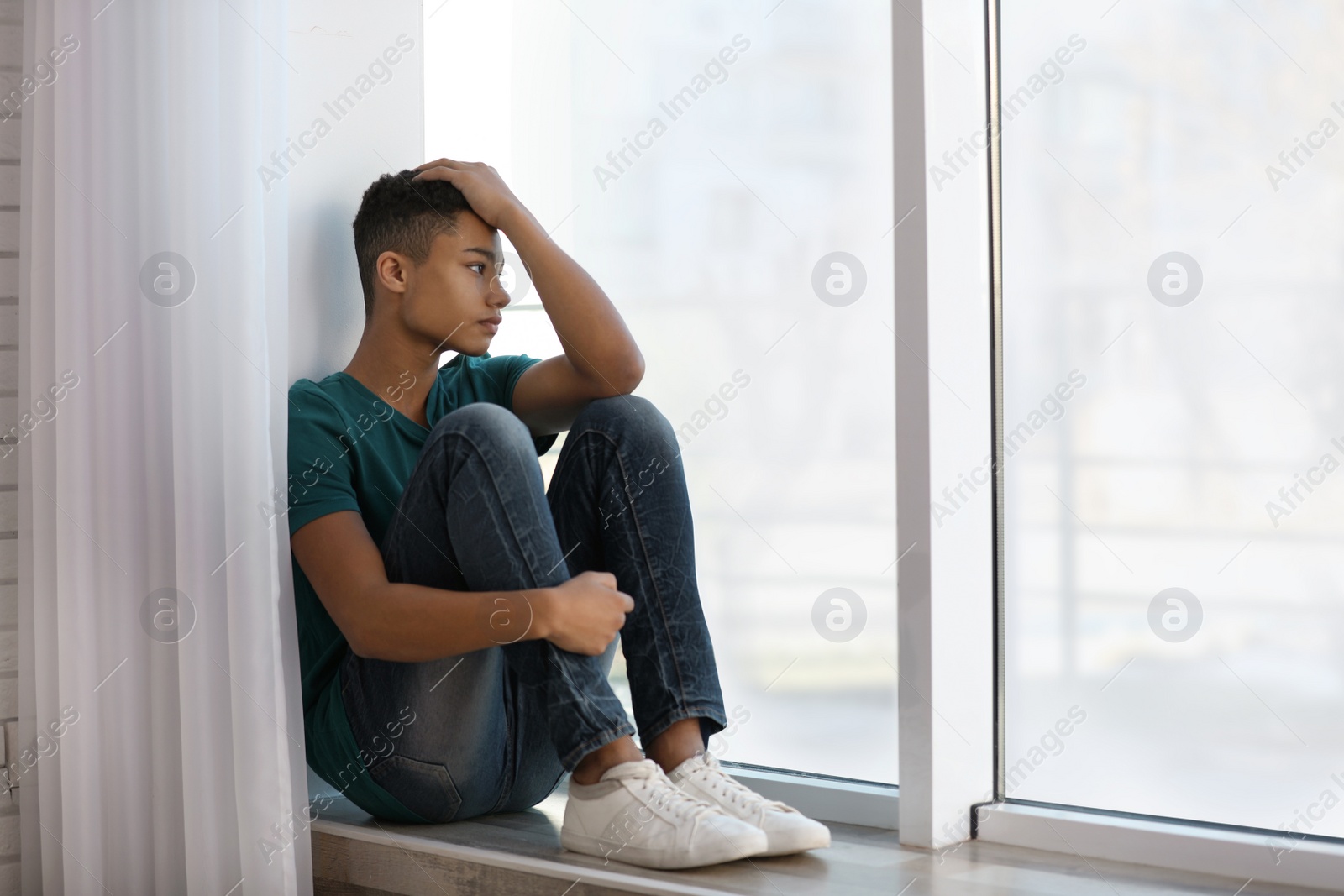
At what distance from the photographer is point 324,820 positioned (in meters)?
1.38

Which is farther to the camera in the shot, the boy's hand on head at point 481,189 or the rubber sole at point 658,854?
the boy's hand on head at point 481,189

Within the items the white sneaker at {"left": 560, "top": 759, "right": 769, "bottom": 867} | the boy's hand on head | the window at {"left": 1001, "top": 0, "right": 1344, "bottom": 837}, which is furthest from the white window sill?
the boy's hand on head

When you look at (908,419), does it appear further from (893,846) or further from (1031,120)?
A: (893,846)

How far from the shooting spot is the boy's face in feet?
4.63

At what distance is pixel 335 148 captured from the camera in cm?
157

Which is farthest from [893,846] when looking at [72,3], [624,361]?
[72,3]

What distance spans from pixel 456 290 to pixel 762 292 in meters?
0.41

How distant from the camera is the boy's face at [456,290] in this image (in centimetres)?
141

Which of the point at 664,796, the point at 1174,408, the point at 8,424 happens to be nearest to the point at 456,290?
the point at 8,424

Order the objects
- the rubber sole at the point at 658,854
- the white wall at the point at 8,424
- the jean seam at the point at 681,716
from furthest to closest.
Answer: the white wall at the point at 8,424
the jean seam at the point at 681,716
the rubber sole at the point at 658,854

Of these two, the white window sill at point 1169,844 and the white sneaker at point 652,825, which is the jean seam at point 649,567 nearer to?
the white sneaker at point 652,825

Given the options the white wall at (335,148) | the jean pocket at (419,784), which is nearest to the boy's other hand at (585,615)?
the jean pocket at (419,784)

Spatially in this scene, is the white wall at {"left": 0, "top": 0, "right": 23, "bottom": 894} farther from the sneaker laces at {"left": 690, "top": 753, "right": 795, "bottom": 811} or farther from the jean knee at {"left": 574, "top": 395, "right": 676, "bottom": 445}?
the sneaker laces at {"left": 690, "top": 753, "right": 795, "bottom": 811}

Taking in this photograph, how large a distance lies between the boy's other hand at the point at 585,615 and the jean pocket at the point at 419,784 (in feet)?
0.80
